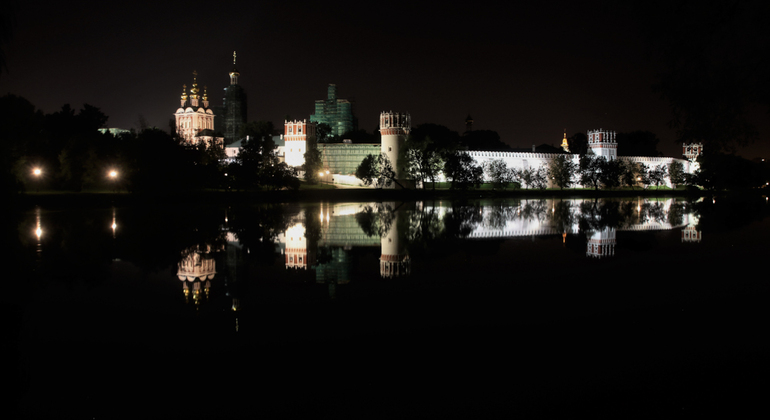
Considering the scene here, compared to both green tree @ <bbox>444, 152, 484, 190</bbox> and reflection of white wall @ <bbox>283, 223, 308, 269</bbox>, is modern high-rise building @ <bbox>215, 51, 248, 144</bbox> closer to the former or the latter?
green tree @ <bbox>444, 152, 484, 190</bbox>

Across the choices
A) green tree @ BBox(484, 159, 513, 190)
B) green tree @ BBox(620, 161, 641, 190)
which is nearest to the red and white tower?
green tree @ BBox(484, 159, 513, 190)

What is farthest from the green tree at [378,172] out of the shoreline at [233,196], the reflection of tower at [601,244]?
the reflection of tower at [601,244]

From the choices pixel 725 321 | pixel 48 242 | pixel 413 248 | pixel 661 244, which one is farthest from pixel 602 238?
pixel 48 242

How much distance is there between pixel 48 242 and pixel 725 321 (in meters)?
13.2

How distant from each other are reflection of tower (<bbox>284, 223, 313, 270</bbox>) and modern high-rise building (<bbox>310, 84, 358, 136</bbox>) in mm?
118616

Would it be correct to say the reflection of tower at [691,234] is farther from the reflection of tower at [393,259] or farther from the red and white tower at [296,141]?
the red and white tower at [296,141]

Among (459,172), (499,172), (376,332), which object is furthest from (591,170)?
(376,332)

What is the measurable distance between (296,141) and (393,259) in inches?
2376

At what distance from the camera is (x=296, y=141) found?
68.6 m

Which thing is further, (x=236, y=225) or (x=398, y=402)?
(x=236, y=225)

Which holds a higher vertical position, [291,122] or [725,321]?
[291,122]

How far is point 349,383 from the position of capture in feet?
13.3

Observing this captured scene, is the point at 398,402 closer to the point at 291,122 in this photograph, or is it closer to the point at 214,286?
the point at 214,286

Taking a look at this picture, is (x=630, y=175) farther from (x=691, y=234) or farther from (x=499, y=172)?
(x=691, y=234)
